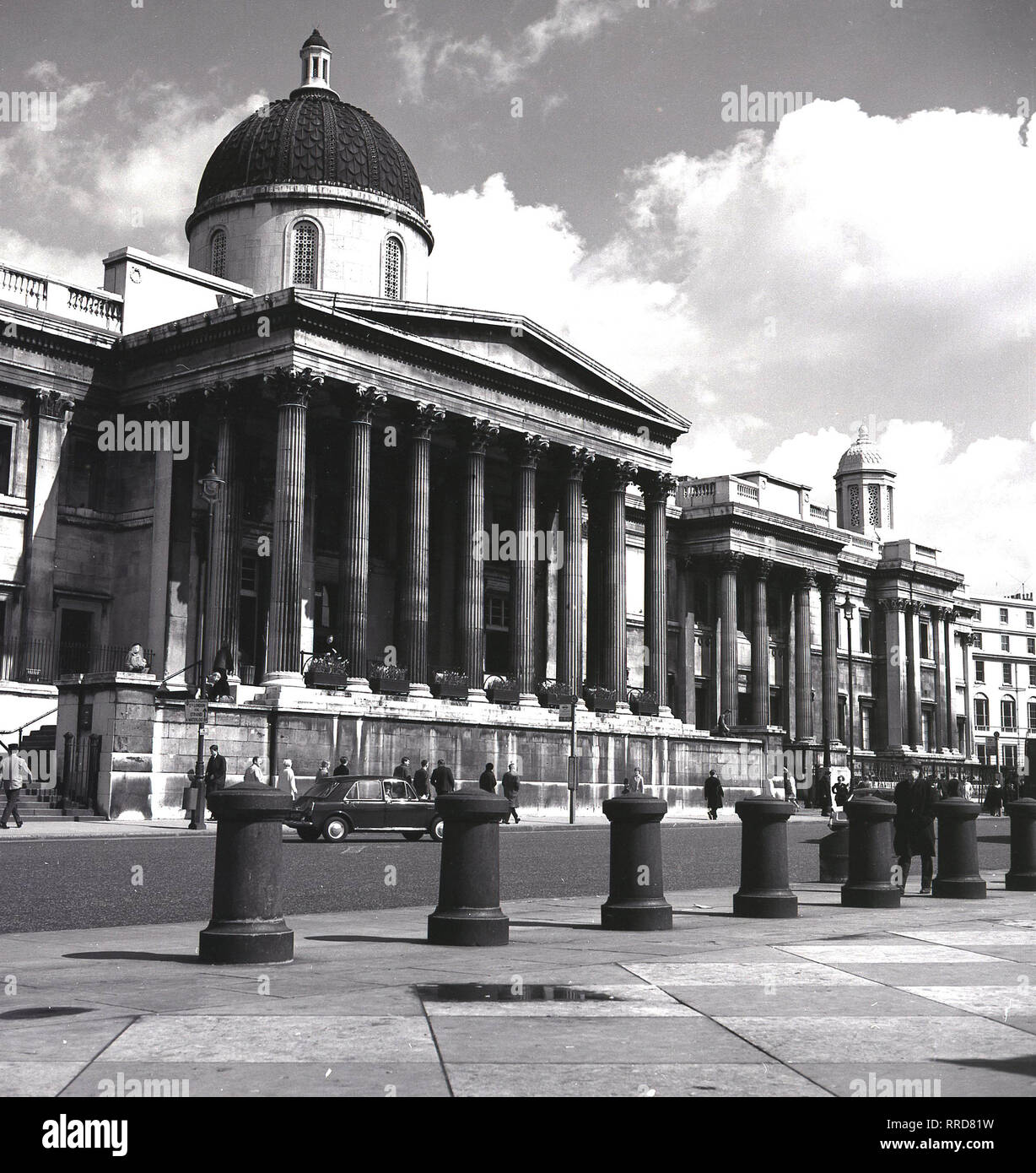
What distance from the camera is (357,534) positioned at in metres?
43.1

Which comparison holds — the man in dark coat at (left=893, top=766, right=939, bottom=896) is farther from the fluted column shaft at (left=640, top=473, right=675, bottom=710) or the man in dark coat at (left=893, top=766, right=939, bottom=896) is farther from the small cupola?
the small cupola

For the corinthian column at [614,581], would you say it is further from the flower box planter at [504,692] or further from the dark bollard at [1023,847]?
the dark bollard at [1023,847]

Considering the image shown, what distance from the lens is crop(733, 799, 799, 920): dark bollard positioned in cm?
1395

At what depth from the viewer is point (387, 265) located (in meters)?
54.1

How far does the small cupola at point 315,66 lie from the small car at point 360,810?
3503 cm

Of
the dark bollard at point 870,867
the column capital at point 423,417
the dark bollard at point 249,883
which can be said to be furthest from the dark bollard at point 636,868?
the column capital at point 423,417

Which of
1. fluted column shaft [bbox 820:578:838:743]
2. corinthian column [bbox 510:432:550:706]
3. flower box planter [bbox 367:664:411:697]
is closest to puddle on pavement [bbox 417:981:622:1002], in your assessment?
flower box planter [bbox 367:664:411:697]

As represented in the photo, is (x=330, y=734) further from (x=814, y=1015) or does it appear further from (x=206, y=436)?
(x=814, y=1015)

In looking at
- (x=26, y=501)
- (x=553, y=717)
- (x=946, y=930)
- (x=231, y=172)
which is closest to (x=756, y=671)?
(x=553, y=717)

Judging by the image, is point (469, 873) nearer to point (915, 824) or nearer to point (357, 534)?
point (915, 824)

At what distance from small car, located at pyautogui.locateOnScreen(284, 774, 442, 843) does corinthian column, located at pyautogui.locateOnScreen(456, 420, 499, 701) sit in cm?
1531

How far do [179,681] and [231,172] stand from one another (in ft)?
70.6

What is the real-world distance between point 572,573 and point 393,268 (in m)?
Answer: 13.6

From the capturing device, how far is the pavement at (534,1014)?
6.11 m
